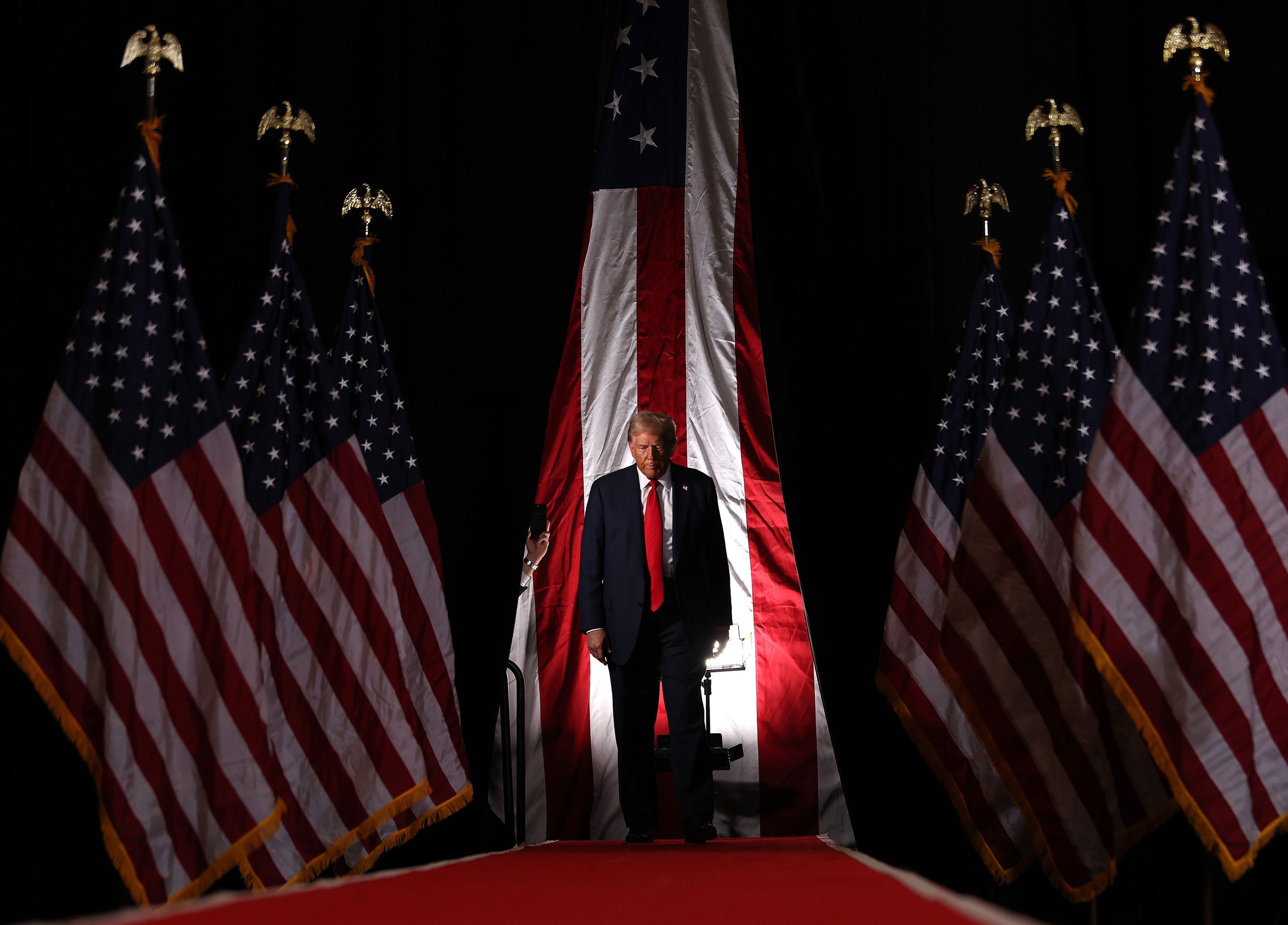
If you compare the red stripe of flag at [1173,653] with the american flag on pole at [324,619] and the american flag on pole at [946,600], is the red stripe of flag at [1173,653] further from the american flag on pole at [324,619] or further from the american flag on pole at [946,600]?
the american flag on pole at [324,619]

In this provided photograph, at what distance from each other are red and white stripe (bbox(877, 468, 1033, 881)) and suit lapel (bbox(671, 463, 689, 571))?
2.45 feet

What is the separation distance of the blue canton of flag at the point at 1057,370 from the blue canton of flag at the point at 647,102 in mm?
1763

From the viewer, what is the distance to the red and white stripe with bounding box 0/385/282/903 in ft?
9.20

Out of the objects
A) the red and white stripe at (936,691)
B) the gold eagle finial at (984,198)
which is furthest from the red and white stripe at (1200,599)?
the gold eagle finial at (984,198)

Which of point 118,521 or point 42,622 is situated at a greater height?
point 118,521

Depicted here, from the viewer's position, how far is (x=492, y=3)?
14.8 ft

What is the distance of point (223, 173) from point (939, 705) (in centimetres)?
300

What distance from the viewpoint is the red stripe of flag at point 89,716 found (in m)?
2.77

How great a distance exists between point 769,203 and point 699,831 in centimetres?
221

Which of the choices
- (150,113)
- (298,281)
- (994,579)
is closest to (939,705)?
(994,579)

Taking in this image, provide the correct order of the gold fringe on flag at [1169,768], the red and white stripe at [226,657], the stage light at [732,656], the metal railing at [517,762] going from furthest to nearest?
the stage light at [732,656] < the metal railing at [517,762] < the red and white stripe at [226,657] < the gold fringe on flag at [1169,768]

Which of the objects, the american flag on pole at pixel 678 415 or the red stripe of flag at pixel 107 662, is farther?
the american flag on pole at pixel 678 415

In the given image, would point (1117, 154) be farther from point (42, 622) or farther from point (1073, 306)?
point (42, 622)

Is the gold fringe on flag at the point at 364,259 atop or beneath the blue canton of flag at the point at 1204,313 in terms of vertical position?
atop
